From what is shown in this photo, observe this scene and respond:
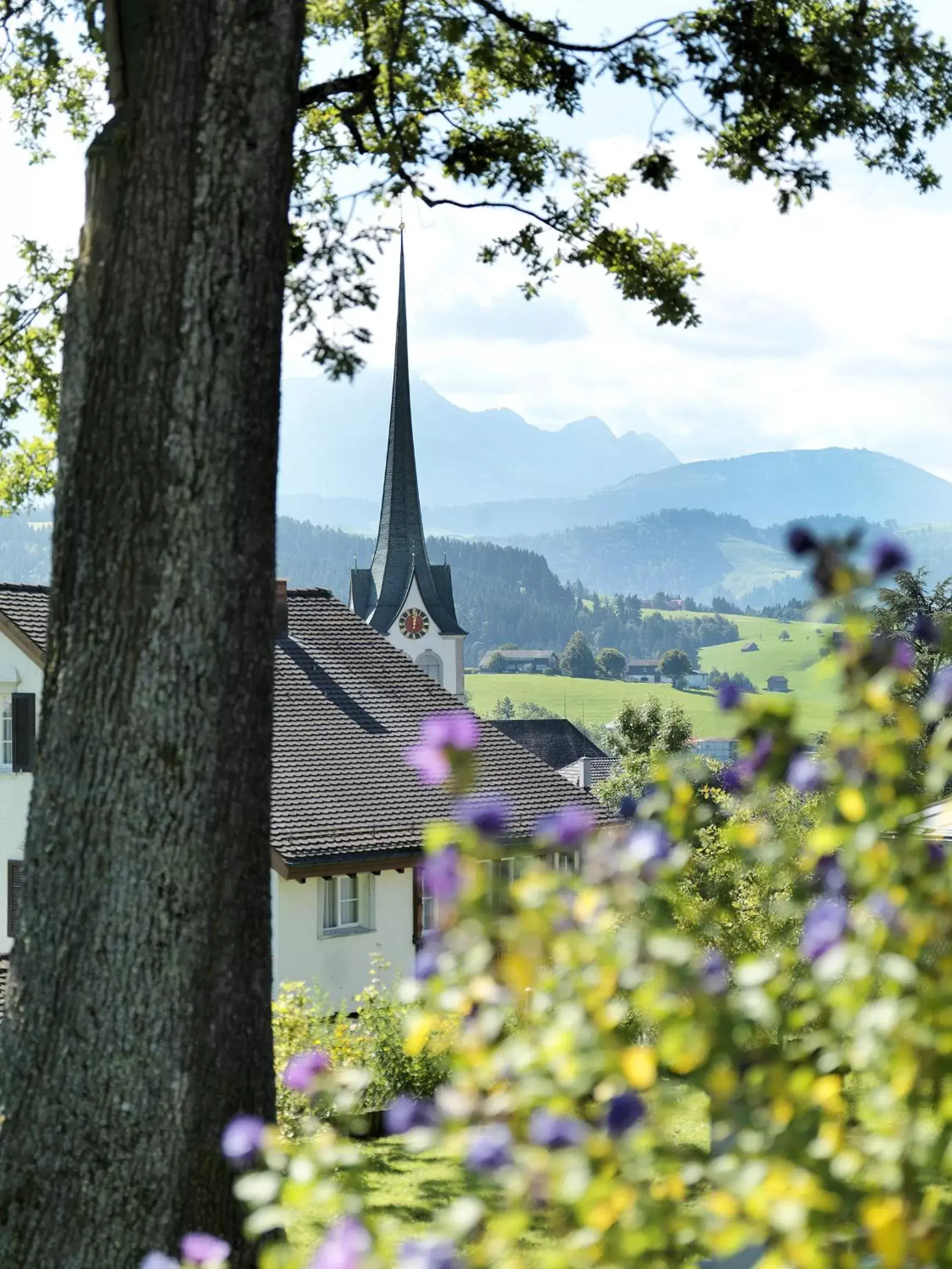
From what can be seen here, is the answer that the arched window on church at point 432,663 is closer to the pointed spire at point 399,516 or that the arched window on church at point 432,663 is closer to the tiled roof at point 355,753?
the pointed spire at point 399,516

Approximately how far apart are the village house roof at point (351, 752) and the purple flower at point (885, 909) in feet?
61.6

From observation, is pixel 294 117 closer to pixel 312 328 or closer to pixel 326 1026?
pixel 312 328

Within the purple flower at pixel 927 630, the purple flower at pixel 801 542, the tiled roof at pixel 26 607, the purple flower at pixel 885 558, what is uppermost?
the tiled roof at pixel 26 607

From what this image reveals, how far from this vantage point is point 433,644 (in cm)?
8331

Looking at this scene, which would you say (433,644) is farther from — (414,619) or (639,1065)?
(639,1065)

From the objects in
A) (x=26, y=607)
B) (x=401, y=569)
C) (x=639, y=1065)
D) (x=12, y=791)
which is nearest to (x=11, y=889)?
(x=12, y=791)

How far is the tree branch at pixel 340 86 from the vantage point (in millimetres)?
8312

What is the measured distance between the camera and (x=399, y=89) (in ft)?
33.7

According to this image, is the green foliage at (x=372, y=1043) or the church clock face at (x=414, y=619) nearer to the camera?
the green foliage at (x=372, y=1043)

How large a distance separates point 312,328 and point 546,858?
14039 millimetres

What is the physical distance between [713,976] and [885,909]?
338 mm

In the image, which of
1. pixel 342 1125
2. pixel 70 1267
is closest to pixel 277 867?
pixel 70 1267

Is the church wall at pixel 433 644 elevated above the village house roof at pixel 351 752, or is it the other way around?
the church wall at pixel 433 644

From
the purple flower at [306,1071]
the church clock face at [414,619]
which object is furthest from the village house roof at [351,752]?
the church clock face at [414,619]
